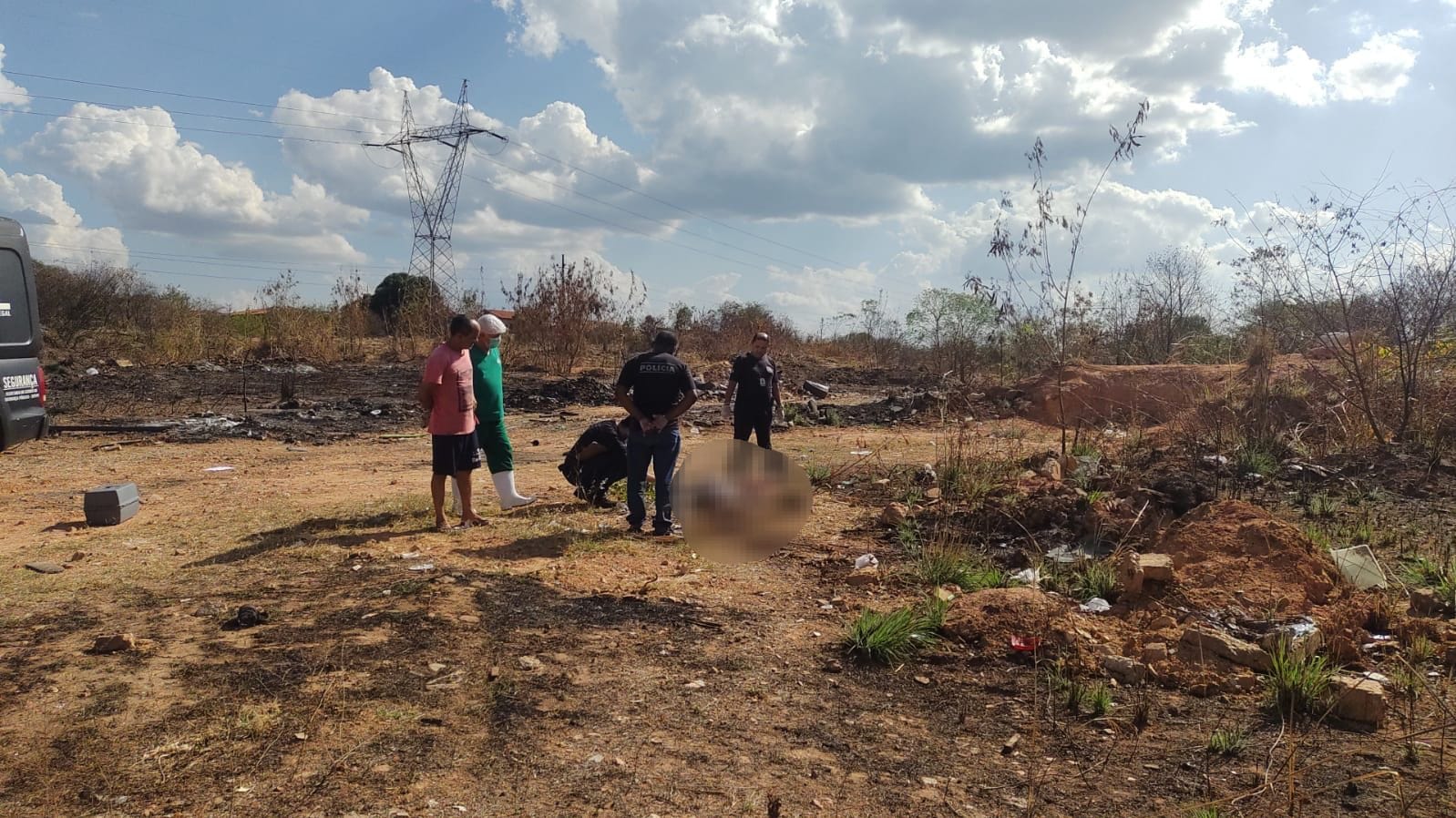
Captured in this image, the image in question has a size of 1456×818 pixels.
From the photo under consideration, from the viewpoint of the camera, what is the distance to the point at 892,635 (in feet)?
13.2

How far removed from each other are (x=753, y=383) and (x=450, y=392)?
9.33ft

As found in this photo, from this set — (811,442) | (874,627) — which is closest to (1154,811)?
(874,627)

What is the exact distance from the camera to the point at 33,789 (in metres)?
2.64

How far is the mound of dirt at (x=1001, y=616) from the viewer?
4.16 meters

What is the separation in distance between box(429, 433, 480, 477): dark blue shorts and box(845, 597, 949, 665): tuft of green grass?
10.3 ft

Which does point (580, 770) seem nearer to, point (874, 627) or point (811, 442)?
point (874, 627)

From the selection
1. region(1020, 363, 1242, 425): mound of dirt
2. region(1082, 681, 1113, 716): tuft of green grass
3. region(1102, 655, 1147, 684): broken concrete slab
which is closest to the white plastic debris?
region(1102, 655, 1147, 684): broken concrete slab

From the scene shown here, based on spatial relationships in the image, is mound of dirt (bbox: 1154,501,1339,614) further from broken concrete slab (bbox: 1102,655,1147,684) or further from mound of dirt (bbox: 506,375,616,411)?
mound of dirt (bbox: 506,375,616,411)

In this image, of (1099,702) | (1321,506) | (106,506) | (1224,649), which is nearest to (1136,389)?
(1321,506)

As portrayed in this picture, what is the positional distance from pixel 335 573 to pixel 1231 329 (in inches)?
580

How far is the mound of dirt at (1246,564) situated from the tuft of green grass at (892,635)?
1.51 m

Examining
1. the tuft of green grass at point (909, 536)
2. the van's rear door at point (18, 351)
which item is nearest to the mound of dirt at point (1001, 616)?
the tuft of green grass at point (909, 536)

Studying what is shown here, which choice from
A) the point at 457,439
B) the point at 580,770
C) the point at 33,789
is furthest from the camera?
the point at 457,439

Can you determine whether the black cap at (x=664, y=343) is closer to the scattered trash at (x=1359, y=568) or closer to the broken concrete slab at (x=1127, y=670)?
the broken concrete slab at (x=1127, y=670)
